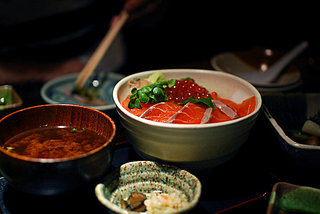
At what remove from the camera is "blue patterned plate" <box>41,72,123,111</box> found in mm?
2053

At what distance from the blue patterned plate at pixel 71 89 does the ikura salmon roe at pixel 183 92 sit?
73 cm

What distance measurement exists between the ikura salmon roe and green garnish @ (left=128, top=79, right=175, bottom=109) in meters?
0.05

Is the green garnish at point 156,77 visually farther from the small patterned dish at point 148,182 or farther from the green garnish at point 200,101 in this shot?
the small patterned dish at point 148,182

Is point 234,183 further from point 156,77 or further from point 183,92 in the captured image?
point 156,77

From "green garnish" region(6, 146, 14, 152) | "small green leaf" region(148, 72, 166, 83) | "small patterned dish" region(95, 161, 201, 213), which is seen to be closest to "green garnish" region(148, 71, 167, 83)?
"small green leaf" region(148, 72, 166, 83)

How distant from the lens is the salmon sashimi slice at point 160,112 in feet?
4.08

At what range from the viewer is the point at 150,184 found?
3.85ft

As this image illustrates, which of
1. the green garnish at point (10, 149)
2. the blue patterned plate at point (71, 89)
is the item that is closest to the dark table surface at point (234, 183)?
the green garnish at point (10, 149)

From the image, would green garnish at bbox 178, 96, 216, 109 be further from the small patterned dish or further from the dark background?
the dark background

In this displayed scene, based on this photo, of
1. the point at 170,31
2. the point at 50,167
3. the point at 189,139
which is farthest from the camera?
the point at 170,31

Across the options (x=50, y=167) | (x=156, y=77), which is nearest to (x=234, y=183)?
(x=156, y=77)

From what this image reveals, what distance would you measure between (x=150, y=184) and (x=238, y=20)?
2926 millimetres

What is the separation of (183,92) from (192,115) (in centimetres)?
19

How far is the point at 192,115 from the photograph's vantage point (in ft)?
4.05
